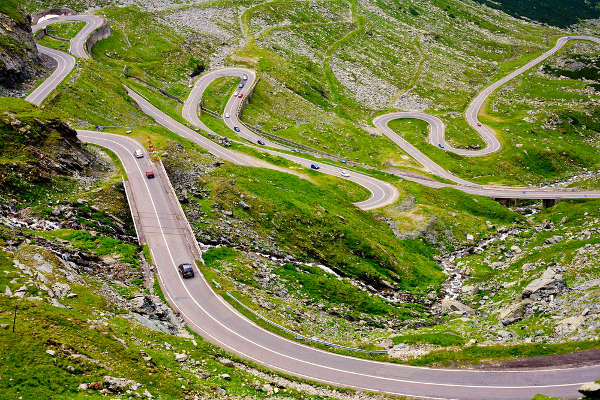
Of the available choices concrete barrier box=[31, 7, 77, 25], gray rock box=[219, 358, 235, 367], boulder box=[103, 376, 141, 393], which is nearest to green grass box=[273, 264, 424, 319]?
gray rock box=[219, 358, 235, 367]

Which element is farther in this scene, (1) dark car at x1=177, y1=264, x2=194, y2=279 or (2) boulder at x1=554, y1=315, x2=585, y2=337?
(1) dark car at x1=177, y1=264, x2=194, y2=279

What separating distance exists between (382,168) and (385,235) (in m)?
45.1

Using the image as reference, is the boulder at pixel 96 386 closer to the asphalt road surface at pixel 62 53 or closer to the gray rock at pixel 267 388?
the gray rock at pixel 267 388

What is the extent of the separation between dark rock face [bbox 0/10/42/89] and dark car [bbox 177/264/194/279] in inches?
2550

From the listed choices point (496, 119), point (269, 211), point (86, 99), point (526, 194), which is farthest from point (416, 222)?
point (496, 119)

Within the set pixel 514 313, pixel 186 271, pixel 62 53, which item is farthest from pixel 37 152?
pixel 62 53

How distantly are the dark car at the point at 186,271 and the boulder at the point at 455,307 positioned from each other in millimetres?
33729

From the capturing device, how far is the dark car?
48178mm

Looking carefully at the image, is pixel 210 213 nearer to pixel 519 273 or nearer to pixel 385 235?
pixel 385 235

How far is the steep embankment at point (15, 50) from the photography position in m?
83.5

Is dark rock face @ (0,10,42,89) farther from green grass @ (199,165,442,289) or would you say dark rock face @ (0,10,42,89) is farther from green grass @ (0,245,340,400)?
green grass @ (0,245,340,400)

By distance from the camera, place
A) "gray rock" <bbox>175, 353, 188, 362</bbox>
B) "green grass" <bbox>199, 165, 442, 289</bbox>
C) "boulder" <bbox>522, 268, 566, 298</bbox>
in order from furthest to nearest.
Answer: "green grass" <bbox>199, 165, 442, 289</bbox> → "boulder" <bbox>522, 268, 566, 298</bbox> → "gray rock" <bbox>175, 353, 188, 362</bbox>

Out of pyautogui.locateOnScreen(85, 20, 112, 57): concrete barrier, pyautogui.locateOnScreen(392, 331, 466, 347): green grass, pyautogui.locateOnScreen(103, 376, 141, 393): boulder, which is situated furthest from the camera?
pyautogui.locateOnScreen(85, 20, 112, 57): concrete barrier

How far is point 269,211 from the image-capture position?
213ft
